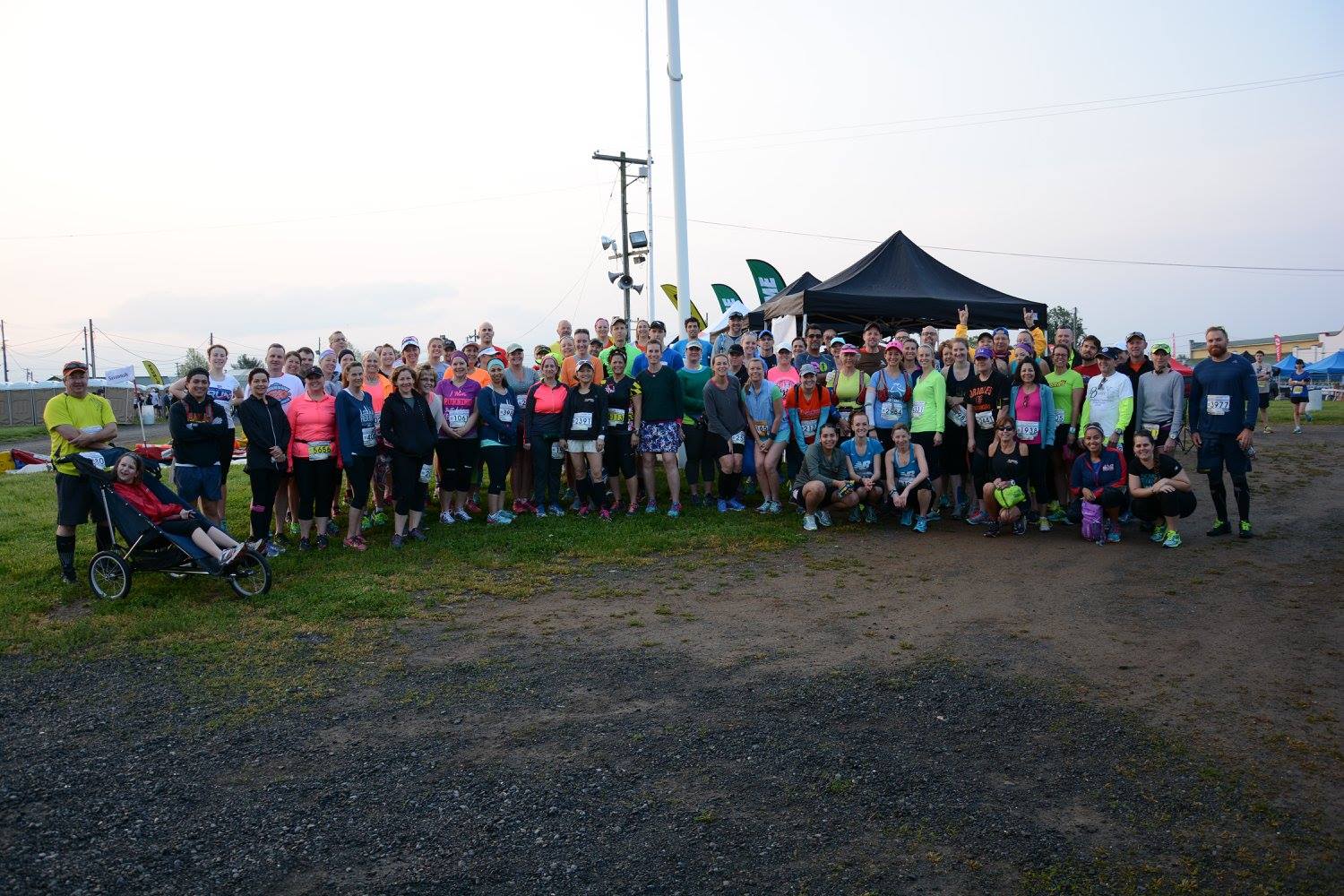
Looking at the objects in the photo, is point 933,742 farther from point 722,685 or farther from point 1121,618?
point 1121,618

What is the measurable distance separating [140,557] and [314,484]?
1.78m

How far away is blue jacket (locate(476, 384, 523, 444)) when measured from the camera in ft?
30.4

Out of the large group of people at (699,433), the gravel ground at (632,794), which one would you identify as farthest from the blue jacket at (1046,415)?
the gravel ground at (632,794)

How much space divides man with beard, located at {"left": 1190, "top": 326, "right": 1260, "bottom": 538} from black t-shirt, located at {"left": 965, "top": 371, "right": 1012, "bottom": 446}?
173cm

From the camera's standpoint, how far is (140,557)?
22.0 feet

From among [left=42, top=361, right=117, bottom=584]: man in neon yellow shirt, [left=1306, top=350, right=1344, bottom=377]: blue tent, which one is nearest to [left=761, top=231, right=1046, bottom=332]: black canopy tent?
[left=42, top=361, right=117, bottom=584]: man in neon yellow shirt

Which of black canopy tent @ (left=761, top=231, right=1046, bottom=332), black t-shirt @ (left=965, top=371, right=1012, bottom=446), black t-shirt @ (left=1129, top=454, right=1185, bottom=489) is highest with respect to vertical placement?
black canopy tent @ (left=761, top=231, right=1046, bottom=332)

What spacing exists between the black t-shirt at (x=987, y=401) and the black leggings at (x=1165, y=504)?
144 cm

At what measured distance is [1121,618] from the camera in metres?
5.76

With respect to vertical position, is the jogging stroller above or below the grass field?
above

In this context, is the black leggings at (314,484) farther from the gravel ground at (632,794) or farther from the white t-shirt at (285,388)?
the gravel ground at (632,794)

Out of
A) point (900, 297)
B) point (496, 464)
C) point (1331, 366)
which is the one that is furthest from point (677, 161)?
point (1331, 366)

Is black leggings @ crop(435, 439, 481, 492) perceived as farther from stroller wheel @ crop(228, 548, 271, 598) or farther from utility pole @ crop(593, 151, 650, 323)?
utility pole @ crop(593, 151, 650, 323)

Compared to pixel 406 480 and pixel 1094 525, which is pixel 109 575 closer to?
pixel 406 480
